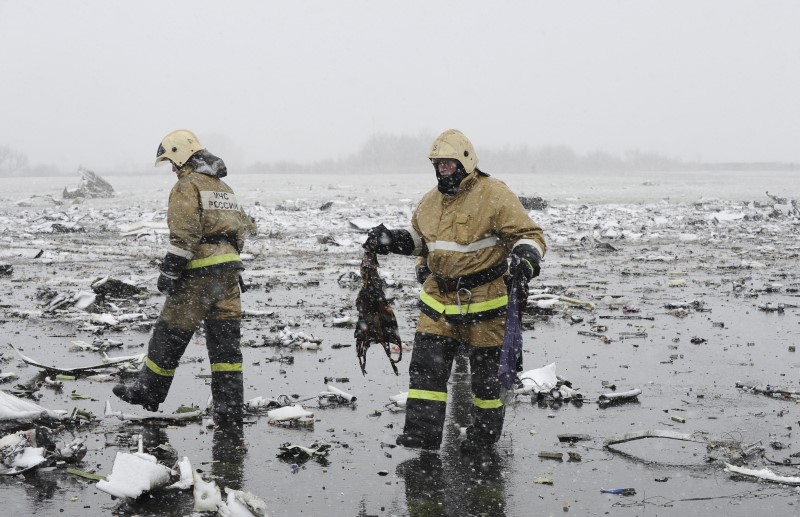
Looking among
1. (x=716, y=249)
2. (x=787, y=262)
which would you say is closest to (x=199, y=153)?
(x=787, y=262)

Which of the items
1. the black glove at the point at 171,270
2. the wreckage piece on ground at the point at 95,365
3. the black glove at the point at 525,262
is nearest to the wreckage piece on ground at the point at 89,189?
the wreckage piece on ground at the point at 95,365

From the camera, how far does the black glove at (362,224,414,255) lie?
5.20m

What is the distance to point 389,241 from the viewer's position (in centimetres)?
520

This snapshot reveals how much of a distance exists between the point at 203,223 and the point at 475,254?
1.77 metres

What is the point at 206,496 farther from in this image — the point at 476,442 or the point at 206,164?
the point at 206,164

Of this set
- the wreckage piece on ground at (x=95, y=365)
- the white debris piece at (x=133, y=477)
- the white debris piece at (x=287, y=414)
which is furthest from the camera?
the wreckage piece on ground at (x=95, y=365)

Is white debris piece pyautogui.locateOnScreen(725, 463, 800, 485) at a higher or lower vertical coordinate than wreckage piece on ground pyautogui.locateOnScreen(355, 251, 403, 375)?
lower

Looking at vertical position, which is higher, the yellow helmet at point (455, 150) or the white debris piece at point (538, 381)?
the yellow helmet at point (455, 150)

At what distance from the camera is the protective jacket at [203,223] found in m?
5.40

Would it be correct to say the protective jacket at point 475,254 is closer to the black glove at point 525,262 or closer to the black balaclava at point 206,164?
the black glove at point 525,262

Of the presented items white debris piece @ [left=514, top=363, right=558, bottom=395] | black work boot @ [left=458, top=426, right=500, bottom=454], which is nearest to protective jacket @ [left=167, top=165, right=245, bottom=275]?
black work boot @ [left=458, top=426, right=500, bottom=454]

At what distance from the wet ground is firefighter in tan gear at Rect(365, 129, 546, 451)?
0.30 metres

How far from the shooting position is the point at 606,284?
12.4 m

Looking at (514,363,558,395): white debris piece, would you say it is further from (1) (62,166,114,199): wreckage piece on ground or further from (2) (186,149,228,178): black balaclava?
(1) (62,166,114,199): wreckage piece on ground
